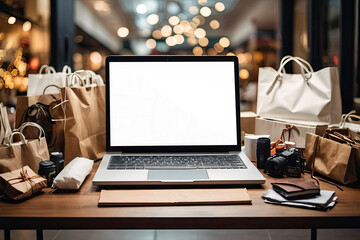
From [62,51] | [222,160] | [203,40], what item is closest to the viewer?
[222,160]

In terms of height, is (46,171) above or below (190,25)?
below

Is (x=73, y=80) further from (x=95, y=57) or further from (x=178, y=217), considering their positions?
(x=95, y=57)

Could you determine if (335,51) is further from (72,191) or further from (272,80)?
(72,191)

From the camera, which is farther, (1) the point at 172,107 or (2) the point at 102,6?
(2) the point at 102,6

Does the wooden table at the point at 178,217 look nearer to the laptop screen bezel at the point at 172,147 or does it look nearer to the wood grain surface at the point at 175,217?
the wood grain surface at the point at 175,217

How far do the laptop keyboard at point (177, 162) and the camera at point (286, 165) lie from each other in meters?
0.10

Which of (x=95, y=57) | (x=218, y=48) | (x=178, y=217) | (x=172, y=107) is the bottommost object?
(x=178, y=217)

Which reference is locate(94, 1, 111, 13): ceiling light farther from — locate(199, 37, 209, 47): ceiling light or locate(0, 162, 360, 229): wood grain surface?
locate(199, 37, 209, 47): ceiling light

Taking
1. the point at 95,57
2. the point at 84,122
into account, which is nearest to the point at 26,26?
the point at 84,122

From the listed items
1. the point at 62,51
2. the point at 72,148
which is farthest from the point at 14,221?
the point at 62,51

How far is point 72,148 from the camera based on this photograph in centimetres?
123

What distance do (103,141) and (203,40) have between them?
48.7 feet

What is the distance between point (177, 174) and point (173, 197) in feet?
0.41

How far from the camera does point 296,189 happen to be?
89 centimetres
